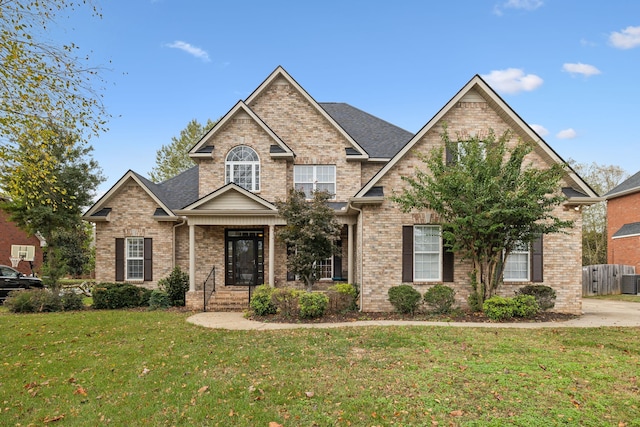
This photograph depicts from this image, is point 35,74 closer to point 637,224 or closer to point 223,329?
point 223,329

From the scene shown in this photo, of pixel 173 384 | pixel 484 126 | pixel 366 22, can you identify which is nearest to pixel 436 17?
pixel 366 22

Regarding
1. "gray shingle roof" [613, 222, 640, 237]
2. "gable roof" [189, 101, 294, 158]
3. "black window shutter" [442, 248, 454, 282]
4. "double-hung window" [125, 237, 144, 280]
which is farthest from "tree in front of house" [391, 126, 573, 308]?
"gray shingle roof" [613, 222, 640, 237]

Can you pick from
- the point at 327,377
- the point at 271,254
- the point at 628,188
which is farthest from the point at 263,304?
the point at 628,188

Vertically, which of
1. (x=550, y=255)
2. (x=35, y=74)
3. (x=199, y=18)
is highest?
(x=199, y=18)

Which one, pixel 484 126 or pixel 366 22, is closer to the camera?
pixel 484 126

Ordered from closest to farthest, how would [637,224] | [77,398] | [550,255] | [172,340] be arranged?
1. [77,398]
2. [172,340]
3. [550,255]
4. [637,224]

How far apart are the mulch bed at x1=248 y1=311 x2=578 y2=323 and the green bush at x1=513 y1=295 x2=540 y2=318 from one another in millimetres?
148

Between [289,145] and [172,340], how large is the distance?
992 centimetres

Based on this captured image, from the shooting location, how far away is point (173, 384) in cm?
597

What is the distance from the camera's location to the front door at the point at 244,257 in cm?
1620

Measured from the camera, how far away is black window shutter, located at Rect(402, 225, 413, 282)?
1247 cm

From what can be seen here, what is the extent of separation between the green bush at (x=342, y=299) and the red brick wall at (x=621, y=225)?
779 inches

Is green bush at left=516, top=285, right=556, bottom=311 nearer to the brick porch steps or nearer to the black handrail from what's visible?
the brick porch steps

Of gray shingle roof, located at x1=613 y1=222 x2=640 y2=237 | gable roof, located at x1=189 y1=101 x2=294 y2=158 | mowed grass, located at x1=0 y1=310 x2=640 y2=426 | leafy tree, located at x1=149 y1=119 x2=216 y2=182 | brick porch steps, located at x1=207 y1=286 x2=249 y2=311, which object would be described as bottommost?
brick porch steps, located at x1=207 y1=286 x2=249 y2=311
